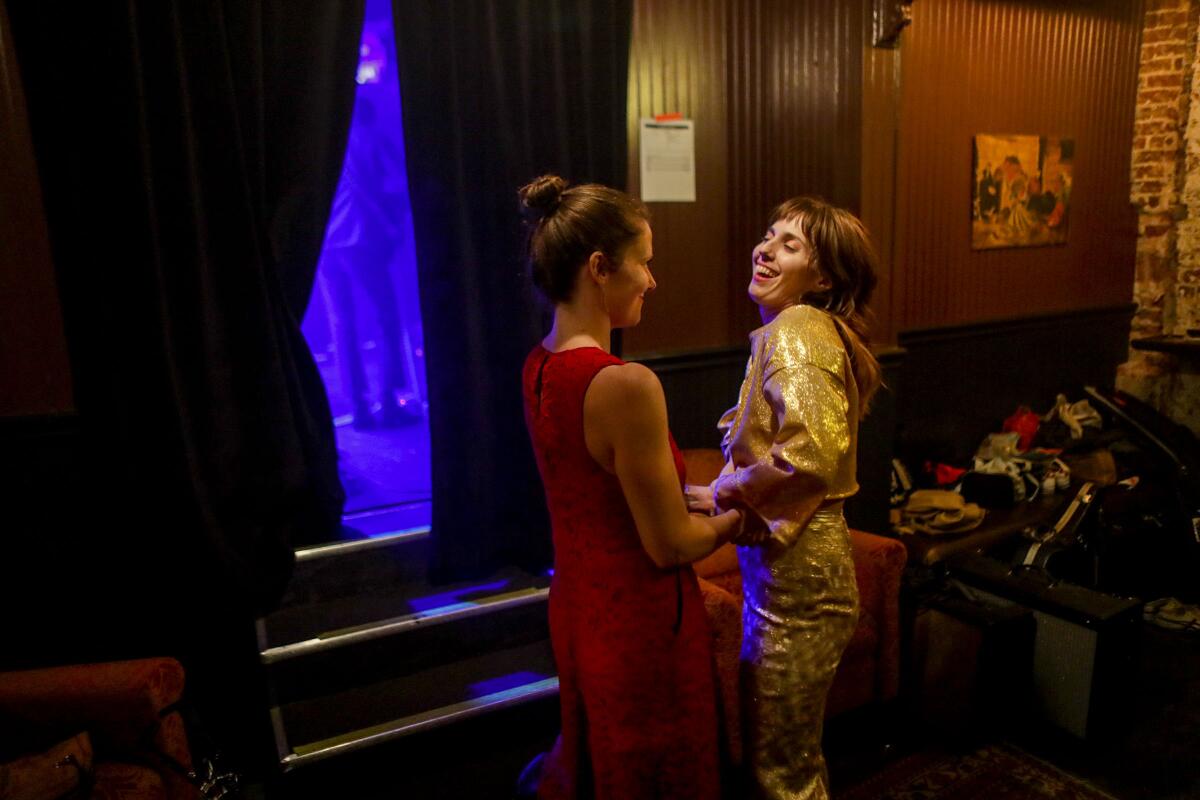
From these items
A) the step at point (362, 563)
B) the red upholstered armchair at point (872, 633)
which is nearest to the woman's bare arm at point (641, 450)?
the red upholstered armchair at point (872, 633)

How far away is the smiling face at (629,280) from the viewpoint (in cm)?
133

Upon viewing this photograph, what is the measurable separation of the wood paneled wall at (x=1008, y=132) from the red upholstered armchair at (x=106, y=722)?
344cm

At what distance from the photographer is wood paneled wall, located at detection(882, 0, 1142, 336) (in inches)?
165


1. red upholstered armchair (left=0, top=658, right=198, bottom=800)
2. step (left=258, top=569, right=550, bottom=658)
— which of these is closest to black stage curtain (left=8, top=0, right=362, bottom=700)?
step (left=258, top=569, right=550, bottom=658)

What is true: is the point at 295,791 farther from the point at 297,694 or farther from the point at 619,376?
the point at 619,376

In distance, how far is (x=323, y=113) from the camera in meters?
2.45

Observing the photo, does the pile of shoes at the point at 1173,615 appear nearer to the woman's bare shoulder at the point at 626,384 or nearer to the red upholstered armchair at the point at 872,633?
the red upholstered armchair at the point at 872,633

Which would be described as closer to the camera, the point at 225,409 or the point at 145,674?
the point at 145,674

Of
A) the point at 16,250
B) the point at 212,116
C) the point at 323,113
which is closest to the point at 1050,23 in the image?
the point at 323,113

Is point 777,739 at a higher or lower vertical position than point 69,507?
lower

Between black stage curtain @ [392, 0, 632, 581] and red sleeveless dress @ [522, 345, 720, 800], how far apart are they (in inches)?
54.6

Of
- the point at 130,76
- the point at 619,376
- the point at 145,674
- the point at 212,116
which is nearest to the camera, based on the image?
the point at 619,376

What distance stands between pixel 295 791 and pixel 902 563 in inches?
79.0

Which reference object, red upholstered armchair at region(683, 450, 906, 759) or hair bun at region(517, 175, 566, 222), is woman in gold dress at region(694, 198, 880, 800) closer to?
hair bun at region(517, 175, 566, 222)
